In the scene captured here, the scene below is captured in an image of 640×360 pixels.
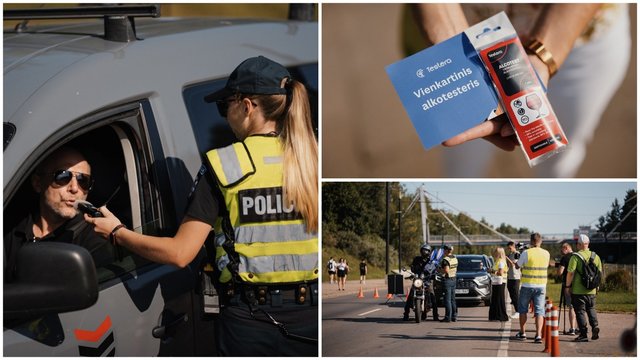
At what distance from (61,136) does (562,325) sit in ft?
6.14

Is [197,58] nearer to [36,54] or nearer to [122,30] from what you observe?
[122,30]

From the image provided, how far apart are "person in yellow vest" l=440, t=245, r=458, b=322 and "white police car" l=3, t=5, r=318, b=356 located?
825 mm

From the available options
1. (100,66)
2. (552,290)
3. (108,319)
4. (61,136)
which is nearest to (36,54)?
(100,66)

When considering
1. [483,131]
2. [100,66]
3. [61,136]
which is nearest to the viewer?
[61,136]

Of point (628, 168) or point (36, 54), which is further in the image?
point (628, 168)

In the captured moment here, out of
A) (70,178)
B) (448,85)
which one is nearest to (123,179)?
(70,178)

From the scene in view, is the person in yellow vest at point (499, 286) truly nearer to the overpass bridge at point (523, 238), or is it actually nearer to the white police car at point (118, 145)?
the overpass bridge at point (523, 238)

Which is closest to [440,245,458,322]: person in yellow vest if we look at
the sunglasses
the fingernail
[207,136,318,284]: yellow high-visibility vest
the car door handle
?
the fingernail

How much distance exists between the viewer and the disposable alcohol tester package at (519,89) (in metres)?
2.94

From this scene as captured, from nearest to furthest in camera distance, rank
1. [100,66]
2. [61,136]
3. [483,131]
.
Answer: [61,136] < [100,66] < [483,131]

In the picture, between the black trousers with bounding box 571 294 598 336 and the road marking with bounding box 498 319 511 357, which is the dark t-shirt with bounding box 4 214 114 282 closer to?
the road marking with bounding box 498 319 511 357

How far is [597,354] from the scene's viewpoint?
304cm

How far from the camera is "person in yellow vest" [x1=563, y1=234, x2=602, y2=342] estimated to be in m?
3.04

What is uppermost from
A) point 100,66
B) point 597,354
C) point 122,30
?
point 122,30
